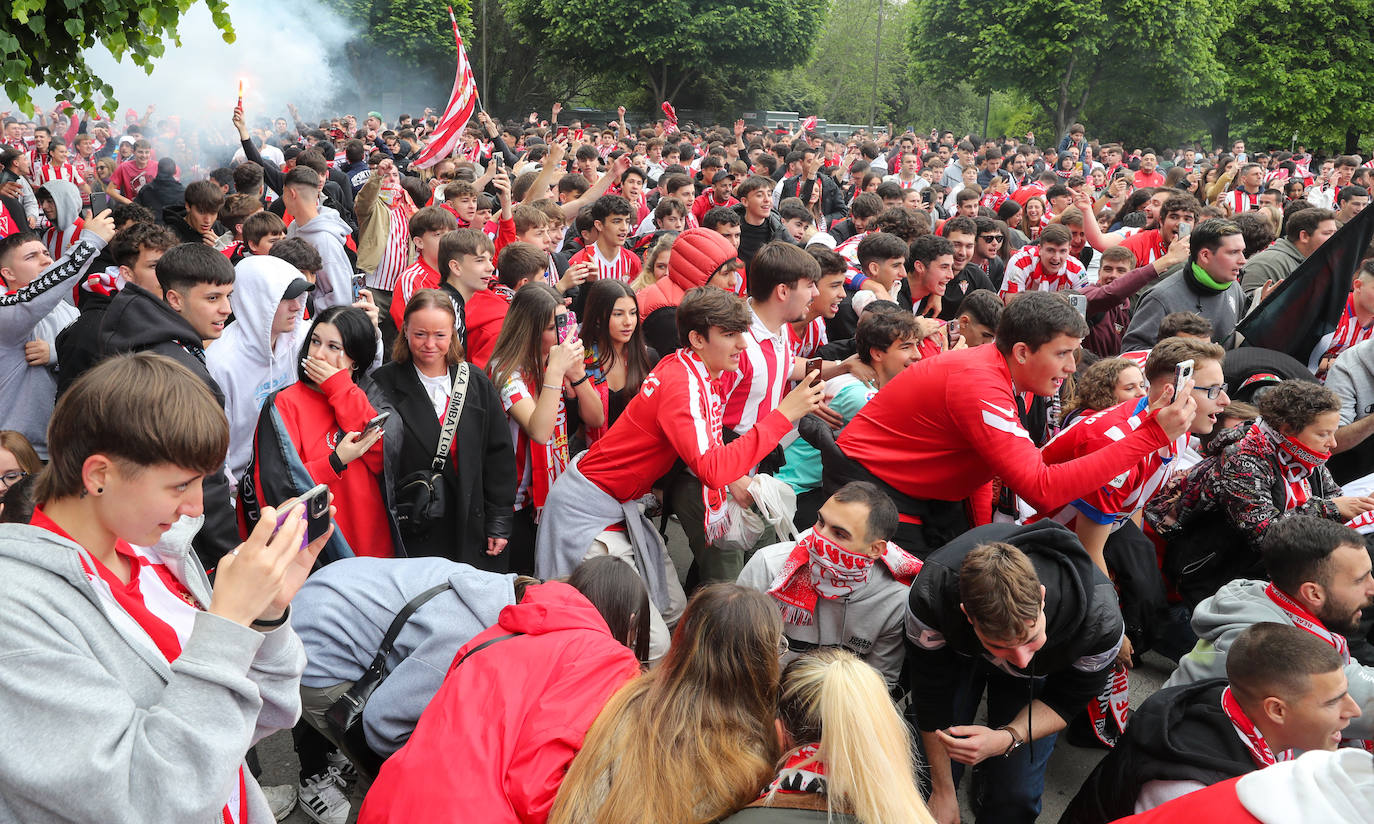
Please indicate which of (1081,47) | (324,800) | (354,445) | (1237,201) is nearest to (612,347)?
(354,445)

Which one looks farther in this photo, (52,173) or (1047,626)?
(52,173)

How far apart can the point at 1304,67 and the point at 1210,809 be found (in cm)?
4496

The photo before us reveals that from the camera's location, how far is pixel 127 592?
1950mm

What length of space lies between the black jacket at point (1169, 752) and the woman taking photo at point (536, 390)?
2694 mm

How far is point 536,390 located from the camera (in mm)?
4695

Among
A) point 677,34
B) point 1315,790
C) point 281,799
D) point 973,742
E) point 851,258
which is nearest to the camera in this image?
point 1315,790

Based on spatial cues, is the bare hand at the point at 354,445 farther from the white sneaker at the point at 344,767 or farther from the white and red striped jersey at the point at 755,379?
the white and red striped jersey at the point at 755,379

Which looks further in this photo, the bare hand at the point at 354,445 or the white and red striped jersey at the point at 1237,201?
the white and red striped jersey at the point at 1237,201

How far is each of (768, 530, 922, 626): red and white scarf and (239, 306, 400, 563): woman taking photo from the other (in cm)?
168

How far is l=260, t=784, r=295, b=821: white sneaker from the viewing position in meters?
3.64

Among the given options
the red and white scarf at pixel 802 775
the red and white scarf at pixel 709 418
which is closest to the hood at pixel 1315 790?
the red and white scarf at pixel 802 775

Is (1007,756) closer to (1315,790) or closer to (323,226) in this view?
(1315,790)

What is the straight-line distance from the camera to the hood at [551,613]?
250cm

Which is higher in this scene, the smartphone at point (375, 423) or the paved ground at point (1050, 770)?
the smartphone at point (375, 423)
